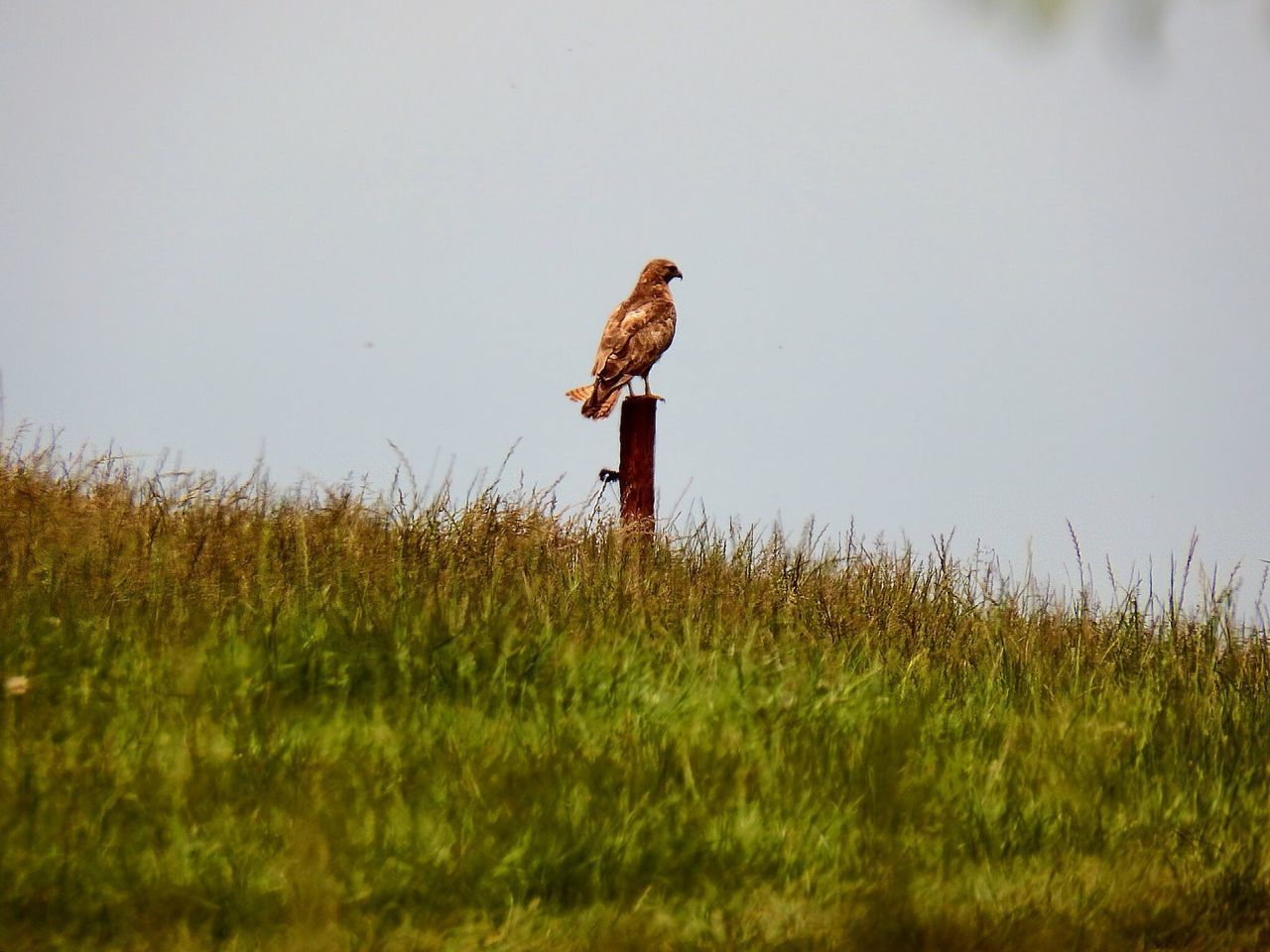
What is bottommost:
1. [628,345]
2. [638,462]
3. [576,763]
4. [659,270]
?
[576,763]

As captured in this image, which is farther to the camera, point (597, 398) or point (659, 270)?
point (659, 270)

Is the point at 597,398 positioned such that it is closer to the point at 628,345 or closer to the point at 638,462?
the point at 628,345

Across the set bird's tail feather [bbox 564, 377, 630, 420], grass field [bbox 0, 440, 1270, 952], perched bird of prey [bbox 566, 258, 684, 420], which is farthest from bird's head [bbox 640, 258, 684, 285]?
grass field [bbox 0, 440, 1270, 952]

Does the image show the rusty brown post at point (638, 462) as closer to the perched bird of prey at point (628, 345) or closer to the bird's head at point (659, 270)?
the perched bird of prey at point (628, 345)

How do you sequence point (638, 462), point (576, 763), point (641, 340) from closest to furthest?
point (576, 763)
point (638, 462)
point (641, 340)

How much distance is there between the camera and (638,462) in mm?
8141

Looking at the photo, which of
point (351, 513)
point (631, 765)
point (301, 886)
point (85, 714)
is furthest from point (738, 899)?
point (351, 513)

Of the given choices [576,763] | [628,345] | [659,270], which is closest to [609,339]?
[628,345]

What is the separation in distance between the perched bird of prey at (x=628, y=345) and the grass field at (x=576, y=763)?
209 cm

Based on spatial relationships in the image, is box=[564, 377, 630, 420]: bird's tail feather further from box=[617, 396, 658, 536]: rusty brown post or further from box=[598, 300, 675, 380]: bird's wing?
box=[617, 396, 658, 536]: rusty brown post

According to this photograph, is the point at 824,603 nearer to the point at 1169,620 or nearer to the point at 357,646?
the point at 1169,620

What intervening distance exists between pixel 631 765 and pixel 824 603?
101 inches

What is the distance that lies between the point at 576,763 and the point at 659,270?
19.4 ft

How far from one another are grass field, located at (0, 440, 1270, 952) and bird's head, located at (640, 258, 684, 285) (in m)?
3.46
